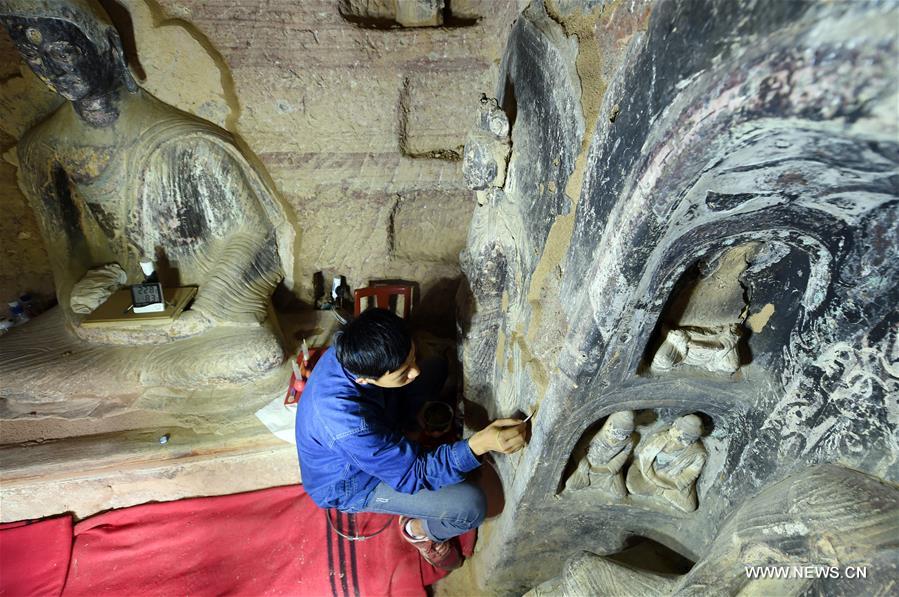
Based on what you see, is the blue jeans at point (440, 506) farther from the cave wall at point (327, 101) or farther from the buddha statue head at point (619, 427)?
the cave wall at point (327, 101)

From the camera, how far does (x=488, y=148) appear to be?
199 centimetres

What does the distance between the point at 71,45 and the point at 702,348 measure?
294 cm

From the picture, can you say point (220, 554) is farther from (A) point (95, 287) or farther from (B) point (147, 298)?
(A) point (95, 287)

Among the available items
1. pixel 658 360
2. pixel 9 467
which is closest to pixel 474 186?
pixel 658 360

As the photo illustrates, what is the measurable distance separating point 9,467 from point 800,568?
3.50m

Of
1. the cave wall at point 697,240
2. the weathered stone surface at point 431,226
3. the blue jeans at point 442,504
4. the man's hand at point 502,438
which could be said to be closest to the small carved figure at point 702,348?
the cave wall at point 697,240

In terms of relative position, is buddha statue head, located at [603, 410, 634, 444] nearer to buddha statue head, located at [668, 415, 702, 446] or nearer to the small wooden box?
buddha statue head, located at [668, 415, 702, 446]

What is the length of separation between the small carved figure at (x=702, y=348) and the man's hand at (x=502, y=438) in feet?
2.01

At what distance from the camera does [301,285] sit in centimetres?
333

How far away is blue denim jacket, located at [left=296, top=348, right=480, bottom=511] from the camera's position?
6.33ft

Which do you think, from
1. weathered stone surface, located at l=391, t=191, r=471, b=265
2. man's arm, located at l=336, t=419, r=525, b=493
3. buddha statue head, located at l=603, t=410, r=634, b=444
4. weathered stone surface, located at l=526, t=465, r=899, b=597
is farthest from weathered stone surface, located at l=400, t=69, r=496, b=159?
weathered stone surface, located at l=526, t=465, r=899, b=597

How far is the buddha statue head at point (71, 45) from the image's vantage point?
2084mm

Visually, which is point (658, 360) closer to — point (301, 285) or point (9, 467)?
point (301, 285)

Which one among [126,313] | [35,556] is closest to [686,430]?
[126,313]
